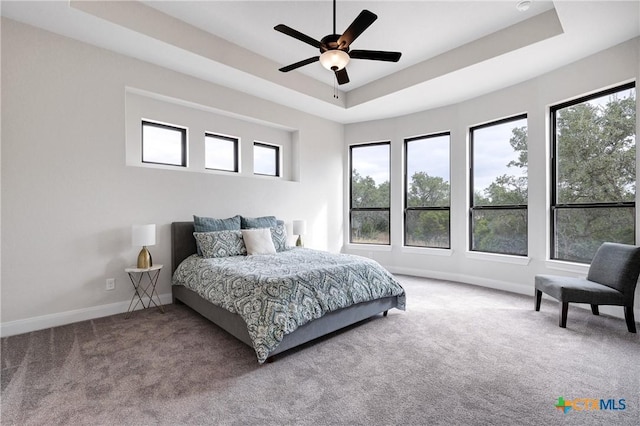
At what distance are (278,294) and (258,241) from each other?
1.64 meters

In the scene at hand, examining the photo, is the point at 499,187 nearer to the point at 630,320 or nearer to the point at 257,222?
the point at 630,320

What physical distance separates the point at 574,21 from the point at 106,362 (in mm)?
5123

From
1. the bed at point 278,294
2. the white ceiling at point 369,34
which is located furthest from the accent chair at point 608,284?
the white ceiling at point 369,34

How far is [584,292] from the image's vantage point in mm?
2826

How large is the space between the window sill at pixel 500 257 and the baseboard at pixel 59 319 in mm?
4760

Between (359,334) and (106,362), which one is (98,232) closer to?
(106,362)

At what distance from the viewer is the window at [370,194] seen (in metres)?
5.71

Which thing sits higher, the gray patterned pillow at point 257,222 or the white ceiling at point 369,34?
the white ceiling at point 369,34

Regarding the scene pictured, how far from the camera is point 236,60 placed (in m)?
3.71

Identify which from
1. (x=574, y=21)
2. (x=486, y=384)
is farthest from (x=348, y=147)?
(x=486, y=384)

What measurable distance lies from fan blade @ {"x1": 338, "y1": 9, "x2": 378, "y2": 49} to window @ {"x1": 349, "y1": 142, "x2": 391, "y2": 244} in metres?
3.43

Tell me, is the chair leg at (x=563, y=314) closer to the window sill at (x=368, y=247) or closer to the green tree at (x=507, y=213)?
the green tree at (x=507, y=213)

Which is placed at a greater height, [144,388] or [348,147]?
[348,147]

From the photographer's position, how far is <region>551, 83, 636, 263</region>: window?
326 cm
